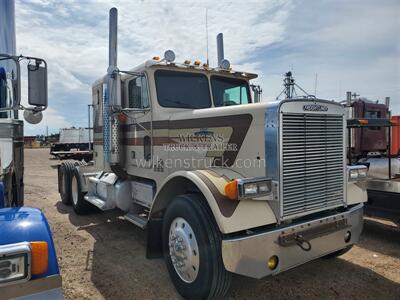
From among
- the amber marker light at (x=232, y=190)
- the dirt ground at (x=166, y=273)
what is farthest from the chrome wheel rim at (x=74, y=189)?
the amber marker light at (x=232, y=190)

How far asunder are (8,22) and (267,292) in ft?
14.4

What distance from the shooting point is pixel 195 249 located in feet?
11.2

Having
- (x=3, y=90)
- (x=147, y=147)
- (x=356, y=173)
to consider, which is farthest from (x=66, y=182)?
(x=356, y=173)

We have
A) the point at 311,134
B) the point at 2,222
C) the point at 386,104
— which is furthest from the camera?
the point at 386,104

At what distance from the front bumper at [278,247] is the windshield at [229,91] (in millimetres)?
2368

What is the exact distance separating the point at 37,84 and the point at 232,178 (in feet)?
6.77

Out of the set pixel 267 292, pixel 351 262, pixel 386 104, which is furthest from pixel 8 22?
pixel 386 104

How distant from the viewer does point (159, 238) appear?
13.9 ft

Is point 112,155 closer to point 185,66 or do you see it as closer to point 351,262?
point 185,66

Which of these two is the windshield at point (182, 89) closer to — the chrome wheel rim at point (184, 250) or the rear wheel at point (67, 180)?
the chrome wheel rim at point (184, 250)

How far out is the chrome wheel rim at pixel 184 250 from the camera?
11.3ft

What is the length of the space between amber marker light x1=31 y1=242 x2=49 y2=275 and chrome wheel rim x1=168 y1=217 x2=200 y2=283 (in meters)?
1.73

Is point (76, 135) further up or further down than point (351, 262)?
further up

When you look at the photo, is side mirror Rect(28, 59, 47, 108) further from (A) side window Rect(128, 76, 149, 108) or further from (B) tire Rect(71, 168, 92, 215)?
(B) tire Rect(71, 168, 92, 215)
